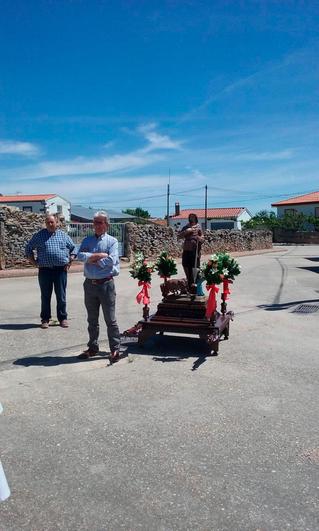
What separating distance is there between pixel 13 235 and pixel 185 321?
12182 millimetres

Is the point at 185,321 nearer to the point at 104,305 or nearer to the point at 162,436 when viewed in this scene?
the point at 104,305

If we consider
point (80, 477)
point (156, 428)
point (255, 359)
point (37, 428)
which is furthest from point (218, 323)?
point (80, 477)

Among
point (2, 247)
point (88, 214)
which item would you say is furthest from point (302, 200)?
point (2, 247)

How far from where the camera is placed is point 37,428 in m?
3.95

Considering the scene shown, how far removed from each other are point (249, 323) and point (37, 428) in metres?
5.10

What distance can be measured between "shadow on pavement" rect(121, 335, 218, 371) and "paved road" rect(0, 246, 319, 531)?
0.03m

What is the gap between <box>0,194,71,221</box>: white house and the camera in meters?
60.4

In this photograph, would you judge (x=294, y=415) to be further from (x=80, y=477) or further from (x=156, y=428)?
(x=80, y=477)

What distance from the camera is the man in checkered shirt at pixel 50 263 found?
7.82 metres

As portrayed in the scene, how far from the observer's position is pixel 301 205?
220 feet

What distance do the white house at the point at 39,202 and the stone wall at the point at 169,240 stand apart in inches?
1142

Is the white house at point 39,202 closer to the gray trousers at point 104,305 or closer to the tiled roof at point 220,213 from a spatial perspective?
the tiled roof at point 220,213

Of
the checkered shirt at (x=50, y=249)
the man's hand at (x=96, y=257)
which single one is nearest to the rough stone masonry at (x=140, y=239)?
the checkered shirt at (x=50, y=249)

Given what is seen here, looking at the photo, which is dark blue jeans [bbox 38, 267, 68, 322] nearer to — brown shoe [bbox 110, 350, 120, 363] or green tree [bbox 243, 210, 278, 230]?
brown shoe [bbox 110, 350, 120, 363]
